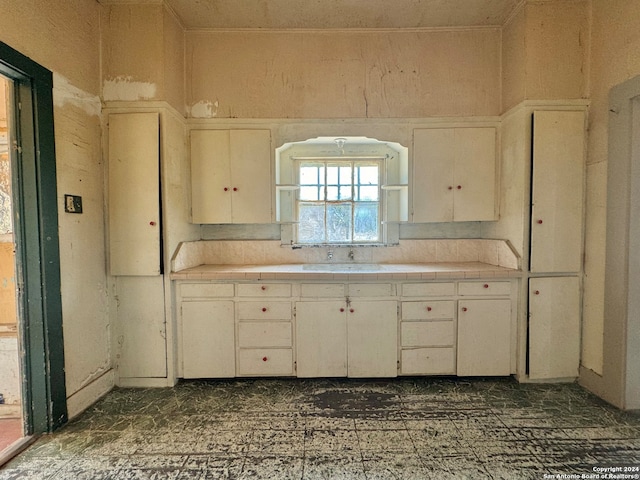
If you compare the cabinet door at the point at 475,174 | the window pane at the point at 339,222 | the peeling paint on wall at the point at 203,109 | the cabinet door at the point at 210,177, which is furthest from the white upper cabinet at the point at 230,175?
the cabinet door at the point at 475,174

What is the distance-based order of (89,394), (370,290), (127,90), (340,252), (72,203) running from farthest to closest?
(340,252), (370,290), (127,90), (89,394), (72,203)

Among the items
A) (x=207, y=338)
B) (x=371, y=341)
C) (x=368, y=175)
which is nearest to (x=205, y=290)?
(x=207, y=338)

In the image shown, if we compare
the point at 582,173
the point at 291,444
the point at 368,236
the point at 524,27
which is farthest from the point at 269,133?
the point at 582,173

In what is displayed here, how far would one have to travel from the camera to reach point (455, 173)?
288cm

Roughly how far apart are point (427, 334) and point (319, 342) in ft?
2.90

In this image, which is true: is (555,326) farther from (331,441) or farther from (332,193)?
(332,193)

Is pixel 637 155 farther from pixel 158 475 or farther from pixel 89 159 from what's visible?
pixel 89 159

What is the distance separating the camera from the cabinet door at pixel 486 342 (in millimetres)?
2598

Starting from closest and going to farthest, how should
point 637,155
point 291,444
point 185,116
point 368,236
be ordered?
point 291,444 < point 637,155 < point 185,116 < point 368,236

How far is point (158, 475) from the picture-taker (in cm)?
167

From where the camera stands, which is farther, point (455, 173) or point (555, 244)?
point (455, 173)

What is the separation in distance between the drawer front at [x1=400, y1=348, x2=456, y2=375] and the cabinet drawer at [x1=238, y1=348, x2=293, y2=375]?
937mm

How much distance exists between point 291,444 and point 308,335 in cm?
84

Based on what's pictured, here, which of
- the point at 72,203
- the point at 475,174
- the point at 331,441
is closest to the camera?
the point at 331,441
